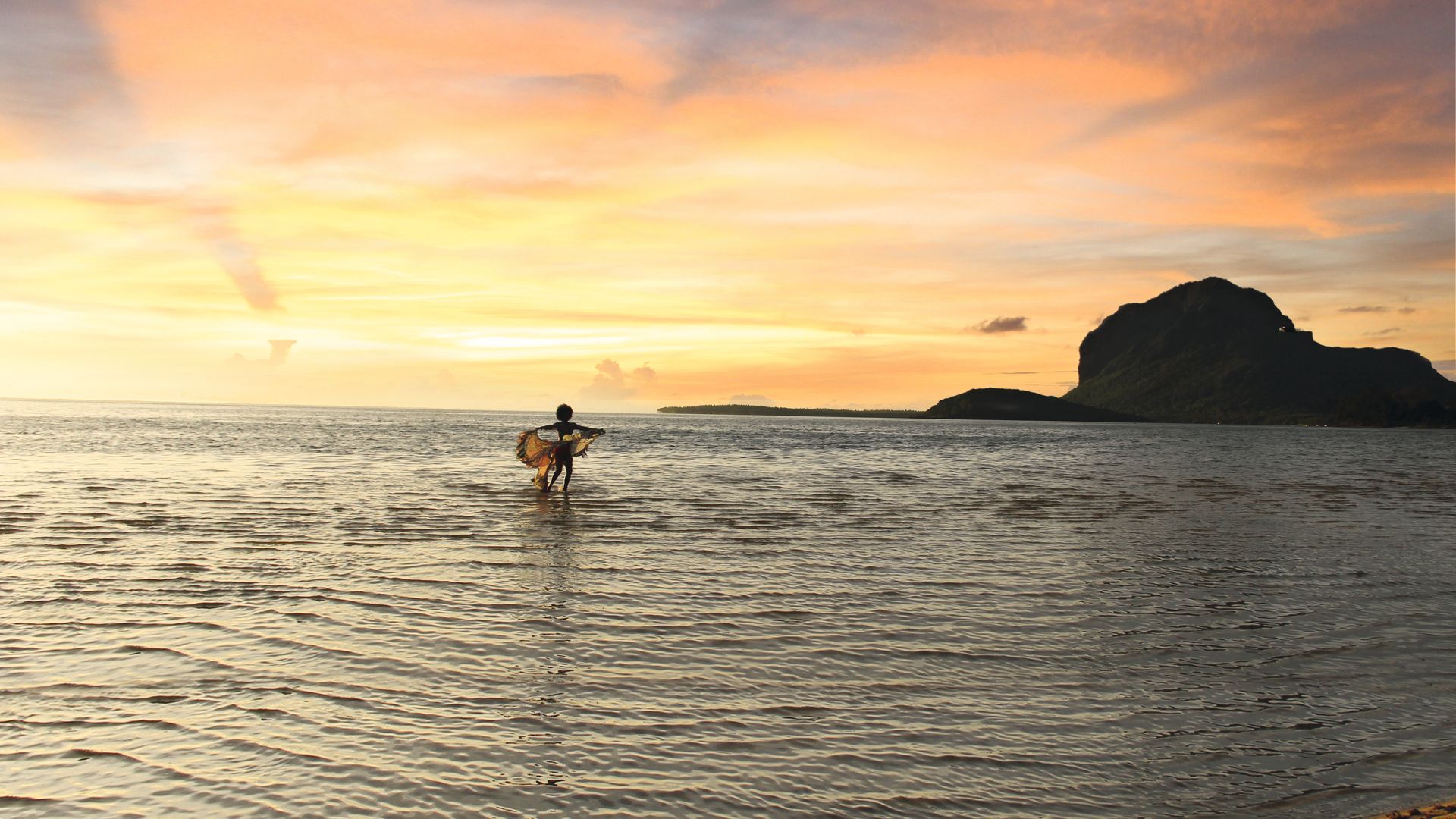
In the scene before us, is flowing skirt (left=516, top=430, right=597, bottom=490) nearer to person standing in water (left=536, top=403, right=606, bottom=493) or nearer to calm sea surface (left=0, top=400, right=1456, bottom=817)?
person standing in water (left=536, top=403, right=606, bottom=493)

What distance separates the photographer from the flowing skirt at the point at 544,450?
28766 millimetres

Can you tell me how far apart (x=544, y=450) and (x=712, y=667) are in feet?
69.1

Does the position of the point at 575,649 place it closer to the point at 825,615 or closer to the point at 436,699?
the point at 436,699

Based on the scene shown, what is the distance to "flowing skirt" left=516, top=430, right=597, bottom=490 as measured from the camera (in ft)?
94.4

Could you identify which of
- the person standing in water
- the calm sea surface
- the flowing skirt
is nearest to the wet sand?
the calm sea surface

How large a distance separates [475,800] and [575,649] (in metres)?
3.86

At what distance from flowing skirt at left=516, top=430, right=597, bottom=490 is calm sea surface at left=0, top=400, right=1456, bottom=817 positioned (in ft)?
20.9

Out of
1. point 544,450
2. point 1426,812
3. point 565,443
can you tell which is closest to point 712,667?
point 1426,812

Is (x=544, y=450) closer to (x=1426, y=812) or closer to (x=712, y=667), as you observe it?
(x=712, y=667)

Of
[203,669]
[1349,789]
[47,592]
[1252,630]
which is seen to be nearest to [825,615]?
[1252,630]

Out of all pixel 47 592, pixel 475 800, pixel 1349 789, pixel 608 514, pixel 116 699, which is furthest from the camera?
pixel 608 514

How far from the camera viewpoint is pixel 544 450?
29.2m

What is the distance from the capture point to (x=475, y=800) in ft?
18.9

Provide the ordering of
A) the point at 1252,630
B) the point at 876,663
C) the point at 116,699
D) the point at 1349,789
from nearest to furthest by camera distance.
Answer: the point at 1349,789, the point at 116,699, the point at 876,663, the point at 1252,630
